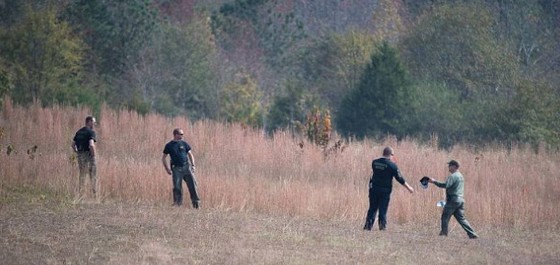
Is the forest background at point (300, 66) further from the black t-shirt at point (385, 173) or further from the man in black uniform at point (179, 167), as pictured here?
the black t-shirt at point (385, 173)

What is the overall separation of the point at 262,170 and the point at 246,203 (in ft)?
20.3

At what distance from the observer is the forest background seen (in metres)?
41.5

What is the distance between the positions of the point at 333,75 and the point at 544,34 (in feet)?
36.6

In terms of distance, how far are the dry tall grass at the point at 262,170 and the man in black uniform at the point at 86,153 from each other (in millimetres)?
358

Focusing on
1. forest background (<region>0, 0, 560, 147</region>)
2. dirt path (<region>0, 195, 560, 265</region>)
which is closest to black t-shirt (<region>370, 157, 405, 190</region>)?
dirt path (<region>0, 195, 560, 265</region>)

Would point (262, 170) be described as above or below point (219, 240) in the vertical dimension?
above

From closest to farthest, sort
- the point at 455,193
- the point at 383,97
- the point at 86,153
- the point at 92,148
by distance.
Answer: the point at 455,193 < the point at 92,148 < the point at 86,153 < the point at 383,97

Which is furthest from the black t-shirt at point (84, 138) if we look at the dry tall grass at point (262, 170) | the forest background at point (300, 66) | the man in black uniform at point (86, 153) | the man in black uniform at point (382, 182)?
the forest background at point (300, 66)

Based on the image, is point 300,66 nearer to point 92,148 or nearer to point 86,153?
point 86,153

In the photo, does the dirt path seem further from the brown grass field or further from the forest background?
the forest background

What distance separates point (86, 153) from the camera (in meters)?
20.8

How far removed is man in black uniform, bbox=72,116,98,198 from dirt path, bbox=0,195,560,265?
3.94 ft

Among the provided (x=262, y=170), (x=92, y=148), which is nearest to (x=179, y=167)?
(x=92, y=148)

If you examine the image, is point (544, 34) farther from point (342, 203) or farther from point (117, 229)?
point (117, 229)
